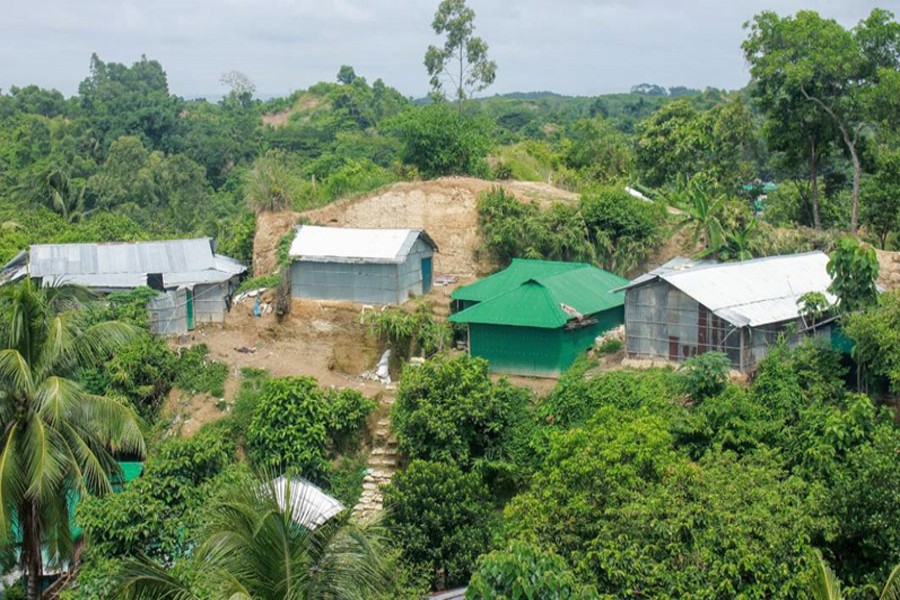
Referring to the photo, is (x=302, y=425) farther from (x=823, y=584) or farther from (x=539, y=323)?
(x=823, y=584)

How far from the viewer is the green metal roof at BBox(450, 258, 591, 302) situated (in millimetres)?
23703

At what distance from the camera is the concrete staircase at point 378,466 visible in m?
19.1

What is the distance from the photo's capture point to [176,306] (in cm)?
2505

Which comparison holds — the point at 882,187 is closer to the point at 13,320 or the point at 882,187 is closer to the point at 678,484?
the point at 678,484

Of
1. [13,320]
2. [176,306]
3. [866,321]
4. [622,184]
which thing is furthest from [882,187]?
[13,320]

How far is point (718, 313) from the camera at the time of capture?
19781mm

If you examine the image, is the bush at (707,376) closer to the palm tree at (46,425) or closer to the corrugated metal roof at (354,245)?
the corrugated metal roof at (354,245)

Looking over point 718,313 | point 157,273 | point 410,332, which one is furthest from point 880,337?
point 157,273

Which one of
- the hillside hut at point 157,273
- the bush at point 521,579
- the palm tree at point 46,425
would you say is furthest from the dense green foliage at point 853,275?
the hillside hut at point 157,273

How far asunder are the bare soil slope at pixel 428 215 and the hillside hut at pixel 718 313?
26.0ft

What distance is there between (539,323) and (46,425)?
10.3 metres

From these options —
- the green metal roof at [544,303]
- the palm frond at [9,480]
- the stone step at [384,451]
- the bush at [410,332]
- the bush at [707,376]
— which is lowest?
the stone step at [384,451]

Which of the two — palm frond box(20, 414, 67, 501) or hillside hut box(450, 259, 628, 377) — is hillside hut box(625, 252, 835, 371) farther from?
palm frond box(20, 414, 67, 501)

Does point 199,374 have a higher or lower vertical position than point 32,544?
higher
